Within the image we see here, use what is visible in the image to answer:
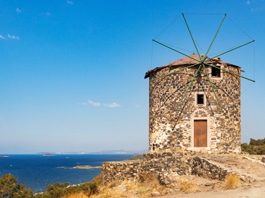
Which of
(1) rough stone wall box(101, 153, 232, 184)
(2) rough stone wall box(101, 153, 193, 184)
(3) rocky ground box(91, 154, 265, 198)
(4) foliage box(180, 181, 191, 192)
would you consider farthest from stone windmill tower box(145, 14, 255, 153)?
(4) foliage box(180, 181, 191, 192)

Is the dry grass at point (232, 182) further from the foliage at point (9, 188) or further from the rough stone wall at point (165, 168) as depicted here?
the foliage at point (9, 188)

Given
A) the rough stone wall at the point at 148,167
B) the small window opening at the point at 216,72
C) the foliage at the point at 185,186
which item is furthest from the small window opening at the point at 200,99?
the foliage at the point at 185,186

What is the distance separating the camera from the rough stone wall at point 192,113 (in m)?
14.9

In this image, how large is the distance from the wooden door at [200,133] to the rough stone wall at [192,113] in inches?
7.9

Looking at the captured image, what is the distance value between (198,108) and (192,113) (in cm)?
41

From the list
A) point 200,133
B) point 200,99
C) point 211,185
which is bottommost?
point 211,185

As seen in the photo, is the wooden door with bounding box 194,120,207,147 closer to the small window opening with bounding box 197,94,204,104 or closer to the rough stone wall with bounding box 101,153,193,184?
the small window opening with bounding box 197,94,204,104

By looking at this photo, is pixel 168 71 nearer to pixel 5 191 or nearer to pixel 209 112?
pixel 209 112

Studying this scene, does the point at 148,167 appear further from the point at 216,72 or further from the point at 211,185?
the point at 216,72

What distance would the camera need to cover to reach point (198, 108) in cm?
1496

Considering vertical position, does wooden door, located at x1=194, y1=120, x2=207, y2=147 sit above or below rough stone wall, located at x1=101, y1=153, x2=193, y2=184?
above

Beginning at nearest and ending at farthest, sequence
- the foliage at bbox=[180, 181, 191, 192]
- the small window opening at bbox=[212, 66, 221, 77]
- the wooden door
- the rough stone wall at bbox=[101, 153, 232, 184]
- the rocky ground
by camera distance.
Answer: the rocky ground → the foliage at bbox=[180, 181, 191, 192] → the rough stone wall at bbox=[101, 153, 232, 184] → the wooden door → the small window opening at bbox=[212, 66, 221, 77]

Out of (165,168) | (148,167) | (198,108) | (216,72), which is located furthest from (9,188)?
(216,72)

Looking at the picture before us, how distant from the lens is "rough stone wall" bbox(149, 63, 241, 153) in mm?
14883
